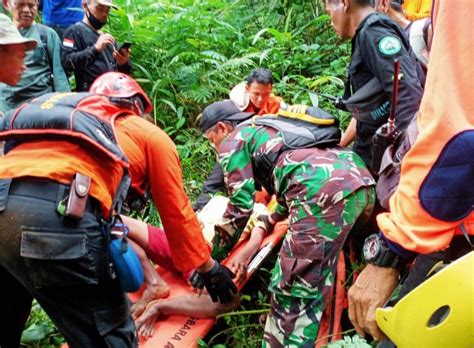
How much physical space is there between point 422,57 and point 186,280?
204cm

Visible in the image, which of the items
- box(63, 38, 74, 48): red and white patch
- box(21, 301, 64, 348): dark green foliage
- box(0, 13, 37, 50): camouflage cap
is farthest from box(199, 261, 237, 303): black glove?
box(63, 38, 74, 48): red and white patch

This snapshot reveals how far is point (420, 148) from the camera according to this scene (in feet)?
3.75

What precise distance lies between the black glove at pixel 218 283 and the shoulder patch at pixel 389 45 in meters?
1.48

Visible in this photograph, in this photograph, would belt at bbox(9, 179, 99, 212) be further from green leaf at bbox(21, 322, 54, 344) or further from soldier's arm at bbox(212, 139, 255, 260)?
green leaf at bbox(21, 322, 54, 344)

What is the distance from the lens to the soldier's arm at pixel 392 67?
8.89 ft

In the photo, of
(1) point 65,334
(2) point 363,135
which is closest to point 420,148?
(1) point 65,334

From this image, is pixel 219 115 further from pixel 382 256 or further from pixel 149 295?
pixel 382 256

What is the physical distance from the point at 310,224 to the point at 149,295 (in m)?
1.18

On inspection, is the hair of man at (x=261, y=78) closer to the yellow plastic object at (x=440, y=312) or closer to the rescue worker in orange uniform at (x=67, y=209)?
the rescue worker in orange uniform at (x=67, y=209)

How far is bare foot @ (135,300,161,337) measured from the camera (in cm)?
296

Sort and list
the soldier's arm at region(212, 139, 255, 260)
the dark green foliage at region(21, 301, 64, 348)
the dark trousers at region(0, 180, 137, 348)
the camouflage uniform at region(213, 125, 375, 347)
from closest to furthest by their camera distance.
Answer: the dark trousers at region(0, 180, 137, 348) < the camouflage uniform at region(213, 125, 375, 347) < the soldier's arm at region(212, 139, 255, 260) < the dark green foliage at region(21, 301, 64, 348)

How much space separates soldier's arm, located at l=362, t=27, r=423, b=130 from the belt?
173 centimetres

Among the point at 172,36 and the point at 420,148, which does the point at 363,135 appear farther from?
the point at 172,36

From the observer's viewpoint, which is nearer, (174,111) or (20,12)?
(20,12)
